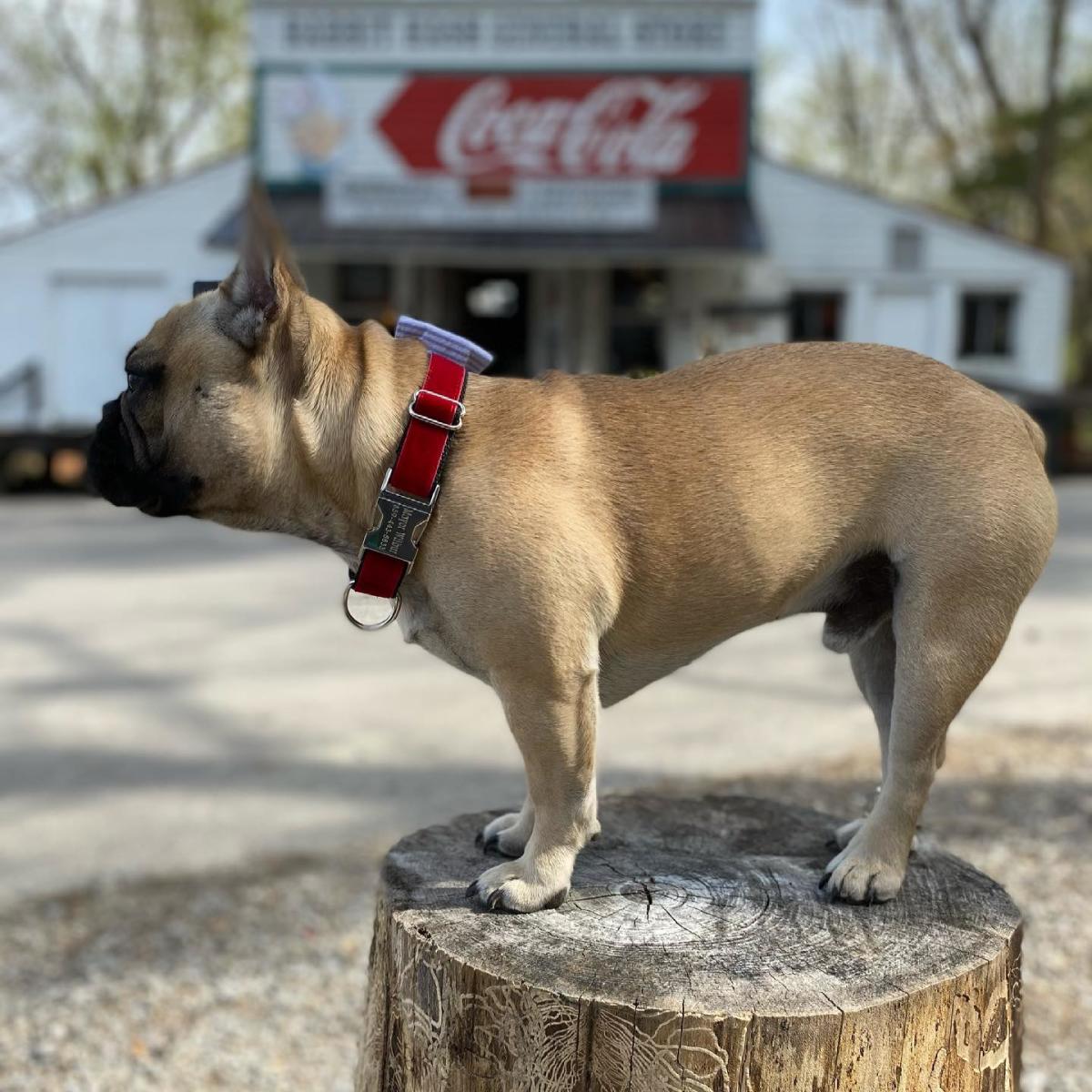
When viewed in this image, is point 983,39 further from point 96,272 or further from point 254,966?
point 254,966

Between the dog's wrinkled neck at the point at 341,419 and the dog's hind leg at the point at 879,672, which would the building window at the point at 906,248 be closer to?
the dog's hind leg at the point at 879,672

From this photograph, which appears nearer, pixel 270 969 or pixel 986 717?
pixel 270 969

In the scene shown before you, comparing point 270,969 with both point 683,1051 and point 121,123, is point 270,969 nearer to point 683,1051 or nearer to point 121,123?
point 683,1051

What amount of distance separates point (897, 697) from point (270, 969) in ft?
9.75

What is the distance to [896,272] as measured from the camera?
20047 millimetres

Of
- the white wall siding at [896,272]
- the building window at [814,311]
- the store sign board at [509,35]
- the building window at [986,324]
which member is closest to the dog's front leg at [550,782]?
the store sign board at [509,35]

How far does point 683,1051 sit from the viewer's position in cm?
202

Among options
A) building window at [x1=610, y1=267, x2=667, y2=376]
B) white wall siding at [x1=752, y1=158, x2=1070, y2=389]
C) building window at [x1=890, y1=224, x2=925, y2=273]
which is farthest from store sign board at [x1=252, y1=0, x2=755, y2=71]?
building window at [x1=890, y1=224, x2=925, y2=273]

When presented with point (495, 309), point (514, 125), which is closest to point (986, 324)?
point (495, 309)

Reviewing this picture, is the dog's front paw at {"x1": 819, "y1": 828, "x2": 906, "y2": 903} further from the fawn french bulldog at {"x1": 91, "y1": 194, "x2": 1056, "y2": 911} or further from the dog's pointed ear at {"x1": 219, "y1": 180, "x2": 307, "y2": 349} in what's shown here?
the dog's pointed ear at {"x1": 219, "y1": 180, "x2": 307, "y2": 349}

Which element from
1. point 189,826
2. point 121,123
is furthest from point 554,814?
point 121,123

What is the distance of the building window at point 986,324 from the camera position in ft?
67.6

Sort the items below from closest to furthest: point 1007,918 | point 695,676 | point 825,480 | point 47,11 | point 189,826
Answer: point 825,480
point 1007,918
point 189,826
point 695,676
point 47,11

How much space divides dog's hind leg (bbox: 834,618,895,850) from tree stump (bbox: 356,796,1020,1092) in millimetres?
319
